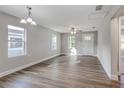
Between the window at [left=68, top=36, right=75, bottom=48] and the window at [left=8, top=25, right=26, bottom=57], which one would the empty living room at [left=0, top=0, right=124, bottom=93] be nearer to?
the window at [left=8, top=25, right=26, bottom=57]

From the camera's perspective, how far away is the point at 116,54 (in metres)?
3.52

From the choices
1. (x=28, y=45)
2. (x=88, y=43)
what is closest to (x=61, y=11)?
(x=28, y=45)

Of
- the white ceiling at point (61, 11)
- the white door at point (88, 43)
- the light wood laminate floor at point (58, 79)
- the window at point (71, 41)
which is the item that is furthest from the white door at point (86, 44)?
the light wood laminate floor at point (58, 79)

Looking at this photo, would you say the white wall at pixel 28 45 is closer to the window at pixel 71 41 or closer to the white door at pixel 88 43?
the window at pixel 71 41

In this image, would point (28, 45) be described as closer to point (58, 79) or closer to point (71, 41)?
point (58, 79)

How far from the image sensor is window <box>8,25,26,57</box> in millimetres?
4351

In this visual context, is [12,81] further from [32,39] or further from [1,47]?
[32,39]

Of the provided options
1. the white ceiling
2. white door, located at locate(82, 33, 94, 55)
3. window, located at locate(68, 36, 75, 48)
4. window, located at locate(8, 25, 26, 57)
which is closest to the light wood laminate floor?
window, located at locate(8, 25, 26, 57)

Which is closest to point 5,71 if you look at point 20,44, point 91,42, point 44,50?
point 20,44

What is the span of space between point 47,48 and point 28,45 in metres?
2.63

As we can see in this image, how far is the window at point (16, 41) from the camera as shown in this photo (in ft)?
14.3

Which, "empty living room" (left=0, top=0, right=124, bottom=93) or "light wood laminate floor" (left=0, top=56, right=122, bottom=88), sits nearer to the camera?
"light wood laminate floor" (left=0, top=56, right=122, bottom=88)

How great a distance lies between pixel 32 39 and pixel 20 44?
0.87 m
